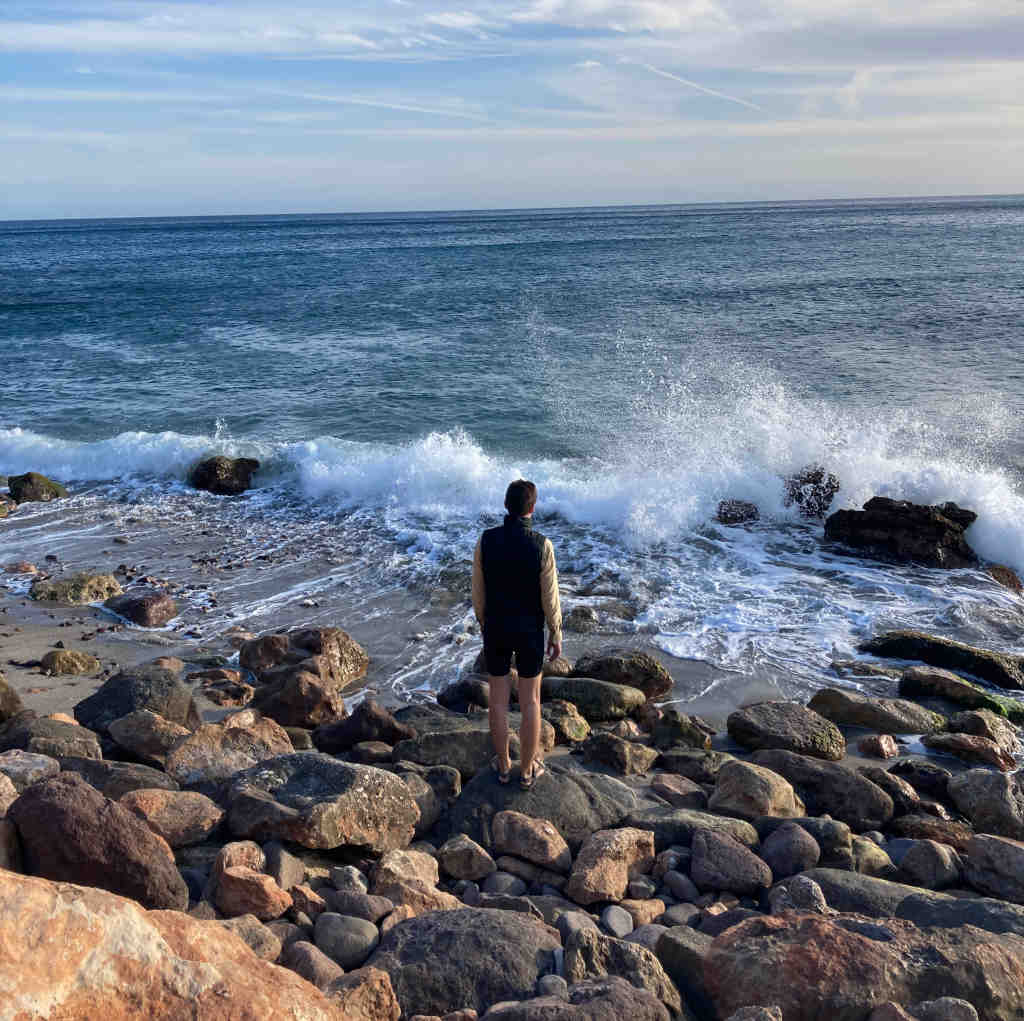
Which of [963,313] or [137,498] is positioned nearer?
[137,498]

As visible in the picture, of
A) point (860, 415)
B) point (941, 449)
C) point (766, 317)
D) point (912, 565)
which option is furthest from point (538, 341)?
point (912, 565)

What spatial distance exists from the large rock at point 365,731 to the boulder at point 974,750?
3.94m

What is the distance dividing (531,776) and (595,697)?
212 centimetres

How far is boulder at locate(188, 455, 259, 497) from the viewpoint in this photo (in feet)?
48.9

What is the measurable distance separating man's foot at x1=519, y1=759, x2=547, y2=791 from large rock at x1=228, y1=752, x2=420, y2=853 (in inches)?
25.8

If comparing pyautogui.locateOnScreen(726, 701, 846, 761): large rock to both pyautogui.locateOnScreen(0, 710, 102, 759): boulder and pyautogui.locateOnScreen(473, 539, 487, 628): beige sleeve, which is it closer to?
pyautogui.locateOnScreen(473, 539, 487, 628): beige sleeve

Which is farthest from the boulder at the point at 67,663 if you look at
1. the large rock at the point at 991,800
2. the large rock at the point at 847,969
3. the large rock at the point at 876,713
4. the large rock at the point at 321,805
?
the large rock at the point at 991,800

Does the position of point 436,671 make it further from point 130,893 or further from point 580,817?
point 130,893

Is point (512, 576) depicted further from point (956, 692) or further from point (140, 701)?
point (956, 692)

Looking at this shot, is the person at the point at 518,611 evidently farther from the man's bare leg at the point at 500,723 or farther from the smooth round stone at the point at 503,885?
the smooth round stone at the point at 503,885

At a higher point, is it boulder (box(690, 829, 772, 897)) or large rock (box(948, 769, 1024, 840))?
boulder (box(690, 829, 772, 897))

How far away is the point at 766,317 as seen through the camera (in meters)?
30.3

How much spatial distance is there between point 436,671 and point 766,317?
81.2ft

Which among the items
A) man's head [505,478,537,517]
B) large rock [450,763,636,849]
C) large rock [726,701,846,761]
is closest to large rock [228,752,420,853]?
large rock [450,763,636,849]
